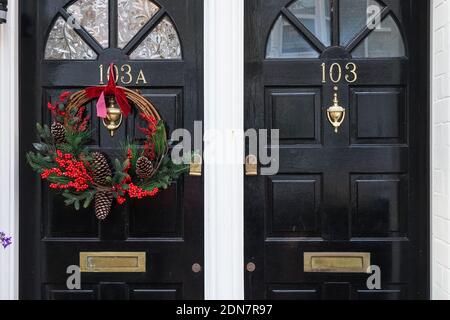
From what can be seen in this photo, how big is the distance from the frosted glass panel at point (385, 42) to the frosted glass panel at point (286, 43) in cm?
29

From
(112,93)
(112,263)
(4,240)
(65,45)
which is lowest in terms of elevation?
(112,263)

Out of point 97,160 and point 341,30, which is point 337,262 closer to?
point 341,30

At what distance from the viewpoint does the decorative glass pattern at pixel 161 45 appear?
3.20 m

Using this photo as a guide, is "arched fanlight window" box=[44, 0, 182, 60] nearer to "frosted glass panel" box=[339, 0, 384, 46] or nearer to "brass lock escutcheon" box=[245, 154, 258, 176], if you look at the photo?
"brass lock escutcheon" box=[245, 154, 258, 176]

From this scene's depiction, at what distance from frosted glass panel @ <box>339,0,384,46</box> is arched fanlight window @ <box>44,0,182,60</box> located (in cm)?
97

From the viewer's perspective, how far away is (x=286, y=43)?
3.21 meters

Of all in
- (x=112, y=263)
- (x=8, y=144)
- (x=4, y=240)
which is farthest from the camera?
(x=112, y=263)

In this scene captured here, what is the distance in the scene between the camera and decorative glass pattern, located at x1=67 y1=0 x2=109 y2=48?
320 cm

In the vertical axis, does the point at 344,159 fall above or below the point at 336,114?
below

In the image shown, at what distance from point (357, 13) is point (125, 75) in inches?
54.4

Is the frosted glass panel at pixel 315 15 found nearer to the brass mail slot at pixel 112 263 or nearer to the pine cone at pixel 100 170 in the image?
the pine cone at pixel 100 170

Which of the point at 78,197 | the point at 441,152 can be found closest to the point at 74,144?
the point at 78,197

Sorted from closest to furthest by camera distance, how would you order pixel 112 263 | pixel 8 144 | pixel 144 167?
pixel 144 167, pixel 8 144, pixel 112 263

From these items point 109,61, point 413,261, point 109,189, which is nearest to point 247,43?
point 109,61
